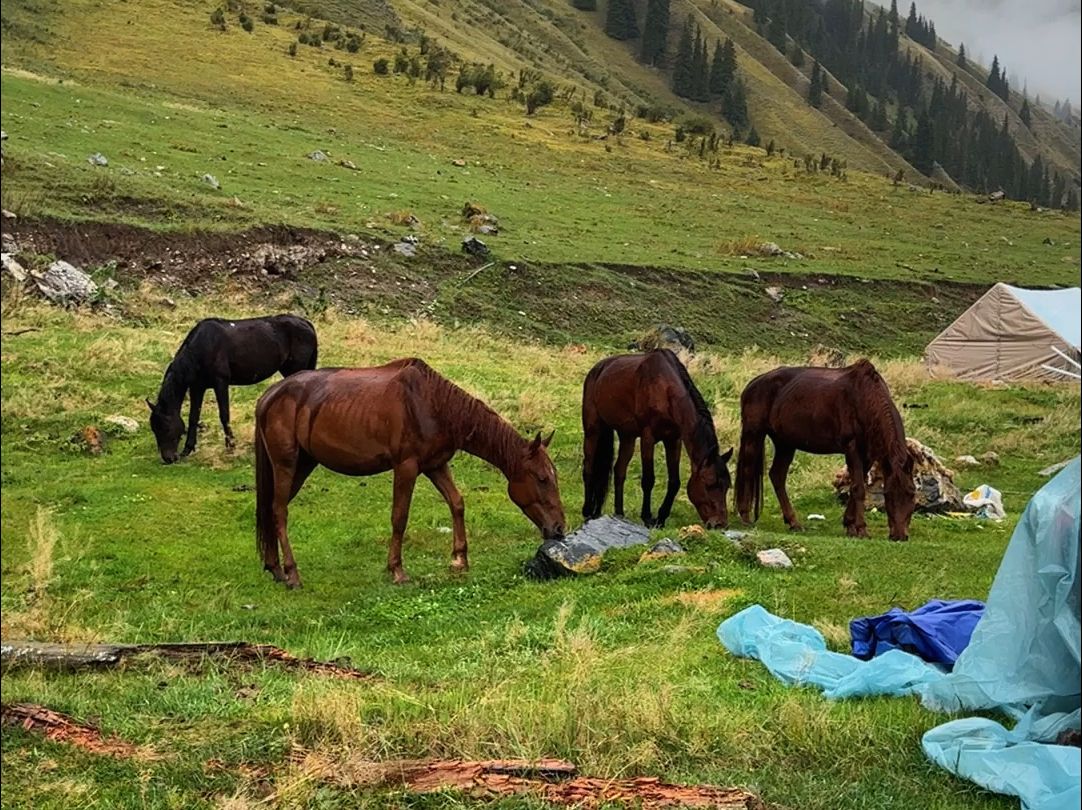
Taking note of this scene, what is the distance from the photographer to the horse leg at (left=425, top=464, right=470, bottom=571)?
820 centimetres

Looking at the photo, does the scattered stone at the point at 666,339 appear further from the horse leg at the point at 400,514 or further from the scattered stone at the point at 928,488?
the horse leg at the point at 400,514

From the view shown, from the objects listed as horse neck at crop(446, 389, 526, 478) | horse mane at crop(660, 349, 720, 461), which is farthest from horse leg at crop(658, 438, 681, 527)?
horse neck at crop(446, 389, 526, 478)

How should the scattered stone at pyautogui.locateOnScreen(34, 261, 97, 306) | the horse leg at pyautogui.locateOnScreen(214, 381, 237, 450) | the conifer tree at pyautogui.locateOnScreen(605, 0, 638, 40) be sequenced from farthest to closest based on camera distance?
1. the scattered stone at pyautogui.locateOnScreen(34, 261, 97, 306)
2. the horse leg at pyautogui.locateOnScreen(214, 381, 237, 450)
3. the conifer tree at pyautogui.locateOnScreen(605, 0, 638, 40)

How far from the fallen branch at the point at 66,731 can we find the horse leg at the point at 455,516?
4.40 metres

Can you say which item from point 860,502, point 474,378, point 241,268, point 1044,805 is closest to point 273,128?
point 241,268

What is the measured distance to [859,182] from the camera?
14.7 meters

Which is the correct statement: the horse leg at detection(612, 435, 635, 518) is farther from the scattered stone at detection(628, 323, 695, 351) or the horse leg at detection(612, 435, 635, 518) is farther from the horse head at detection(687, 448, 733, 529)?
the scattered stone at detection(628, 323, 695, 351)

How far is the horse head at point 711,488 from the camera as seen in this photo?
968cm

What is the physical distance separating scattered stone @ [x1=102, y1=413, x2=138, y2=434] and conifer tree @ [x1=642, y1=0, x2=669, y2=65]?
690cm

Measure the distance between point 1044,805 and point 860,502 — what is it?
660 cm

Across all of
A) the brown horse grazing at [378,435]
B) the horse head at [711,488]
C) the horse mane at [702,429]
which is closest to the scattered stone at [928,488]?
the horse head at [711,488]

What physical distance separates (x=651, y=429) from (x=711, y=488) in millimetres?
942

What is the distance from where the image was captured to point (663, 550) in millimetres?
8078

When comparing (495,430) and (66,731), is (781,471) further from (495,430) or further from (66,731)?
(66,731)
